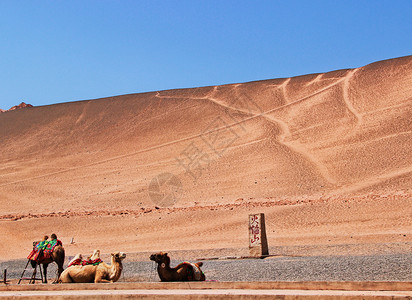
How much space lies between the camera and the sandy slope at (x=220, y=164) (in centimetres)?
2497

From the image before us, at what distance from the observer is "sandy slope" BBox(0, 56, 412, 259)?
24969mm

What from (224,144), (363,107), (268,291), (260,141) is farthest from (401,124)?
(268,291)

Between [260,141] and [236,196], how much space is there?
11.6m

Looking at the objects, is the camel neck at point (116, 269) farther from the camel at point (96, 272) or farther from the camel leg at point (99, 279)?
the camel leg at point (99, 279)

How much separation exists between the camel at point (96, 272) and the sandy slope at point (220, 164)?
10.9 m

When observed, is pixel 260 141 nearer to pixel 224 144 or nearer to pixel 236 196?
pixel 224 144

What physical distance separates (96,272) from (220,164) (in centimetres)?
→ 2967

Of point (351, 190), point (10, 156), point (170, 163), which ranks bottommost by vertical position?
point (351, 190)

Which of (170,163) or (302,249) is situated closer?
(302,249)

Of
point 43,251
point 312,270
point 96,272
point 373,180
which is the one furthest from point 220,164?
point 96,272

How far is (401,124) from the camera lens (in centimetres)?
4084

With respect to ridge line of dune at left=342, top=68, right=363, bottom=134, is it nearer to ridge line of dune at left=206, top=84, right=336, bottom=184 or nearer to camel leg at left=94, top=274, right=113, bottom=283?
ridge line of dune at left=206, top=84, right=336, bottom=184

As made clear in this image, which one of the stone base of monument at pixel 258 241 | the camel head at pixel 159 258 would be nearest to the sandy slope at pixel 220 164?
the stone base of monument at pixel 258 241

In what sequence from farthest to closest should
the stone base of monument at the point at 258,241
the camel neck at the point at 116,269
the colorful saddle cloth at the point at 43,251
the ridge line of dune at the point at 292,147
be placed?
the ridge line of dune at the point at 292,147 < the stone base of monument at the point at 258,241 < the colorful saddle cloth at the point at 43,251 < the camel neck at the point at 116,269
